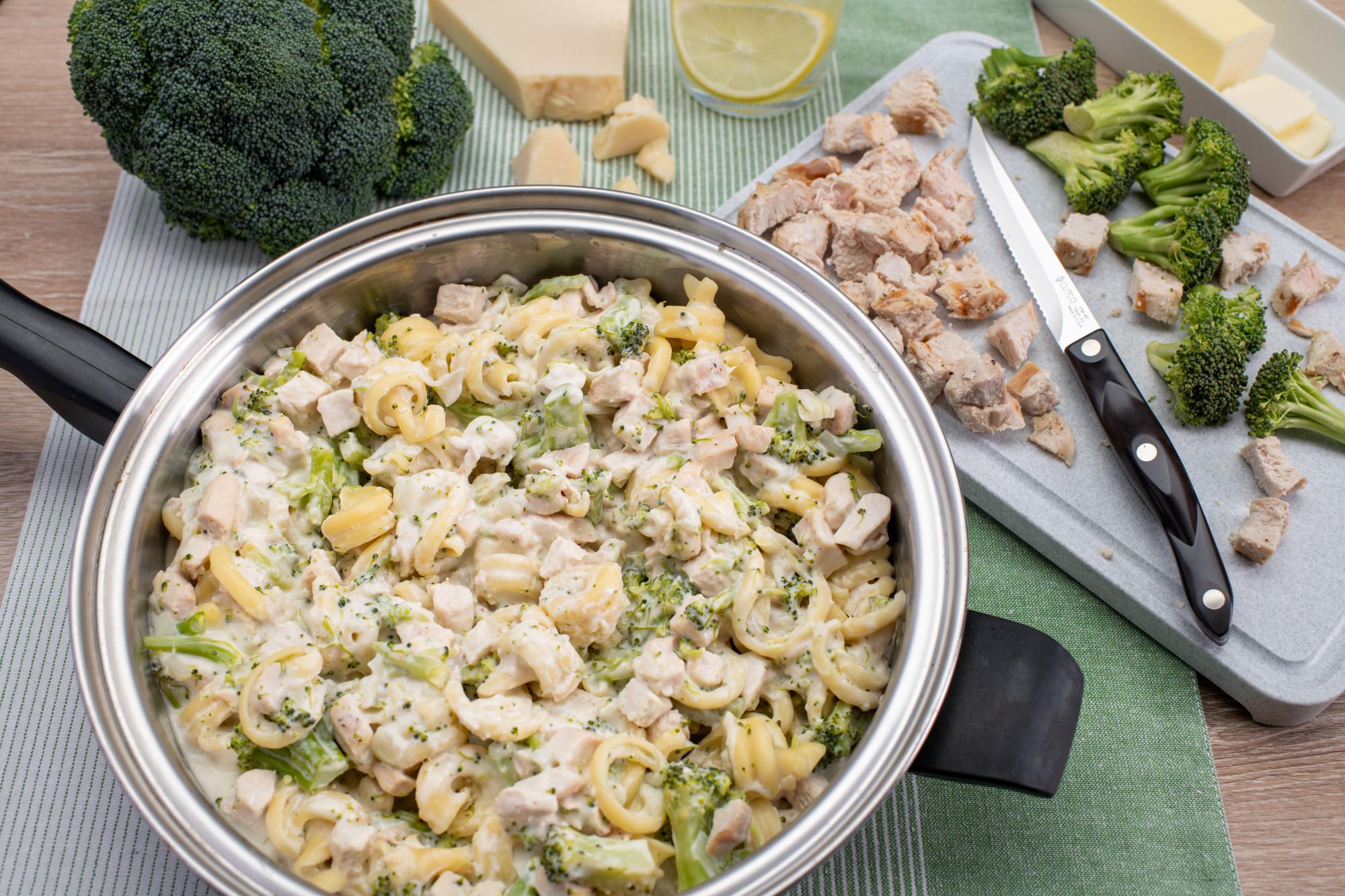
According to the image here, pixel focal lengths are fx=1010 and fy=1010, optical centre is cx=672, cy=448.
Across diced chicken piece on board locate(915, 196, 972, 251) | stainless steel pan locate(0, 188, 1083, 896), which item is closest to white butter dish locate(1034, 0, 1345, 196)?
diced chicken piece on board locate(915, 196, 972, 251)

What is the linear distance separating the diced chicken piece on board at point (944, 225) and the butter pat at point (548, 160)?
3.54 feet

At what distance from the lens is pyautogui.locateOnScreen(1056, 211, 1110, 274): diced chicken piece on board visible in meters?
3.00

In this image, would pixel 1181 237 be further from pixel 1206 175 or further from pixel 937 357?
pixel 937 357

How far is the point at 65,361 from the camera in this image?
220 cm

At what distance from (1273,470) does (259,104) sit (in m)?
2.90

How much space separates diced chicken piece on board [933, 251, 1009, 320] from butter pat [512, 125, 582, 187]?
1.19m

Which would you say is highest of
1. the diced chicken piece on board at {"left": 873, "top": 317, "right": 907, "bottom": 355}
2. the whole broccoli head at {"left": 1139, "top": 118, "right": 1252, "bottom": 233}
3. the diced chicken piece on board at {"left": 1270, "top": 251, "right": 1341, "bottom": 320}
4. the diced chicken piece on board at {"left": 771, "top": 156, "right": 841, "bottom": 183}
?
the whole broccoli head at {"left": 1139, "top": 118, "right": 1252, "bottom": 233}

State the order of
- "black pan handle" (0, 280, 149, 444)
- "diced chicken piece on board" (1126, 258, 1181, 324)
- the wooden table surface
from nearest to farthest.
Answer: "black pan handle" (0, 280, 149, 444), the wooden table surface, "diced chicken piece on board" (1126, 258, 1181, 324)

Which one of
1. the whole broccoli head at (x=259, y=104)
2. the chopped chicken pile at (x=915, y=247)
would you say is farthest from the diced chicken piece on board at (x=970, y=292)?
the whole broccoli head at (x=259, y=104)

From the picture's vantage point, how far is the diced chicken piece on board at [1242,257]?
9.91ft

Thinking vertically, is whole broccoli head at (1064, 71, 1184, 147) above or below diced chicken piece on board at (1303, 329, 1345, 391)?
above

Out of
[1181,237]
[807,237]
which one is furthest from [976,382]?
[1181,237]

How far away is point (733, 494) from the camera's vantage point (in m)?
2.22

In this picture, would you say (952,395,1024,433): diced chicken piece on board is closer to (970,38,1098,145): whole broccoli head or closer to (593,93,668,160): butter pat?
(970,38,1098,145): whole broccoli head
